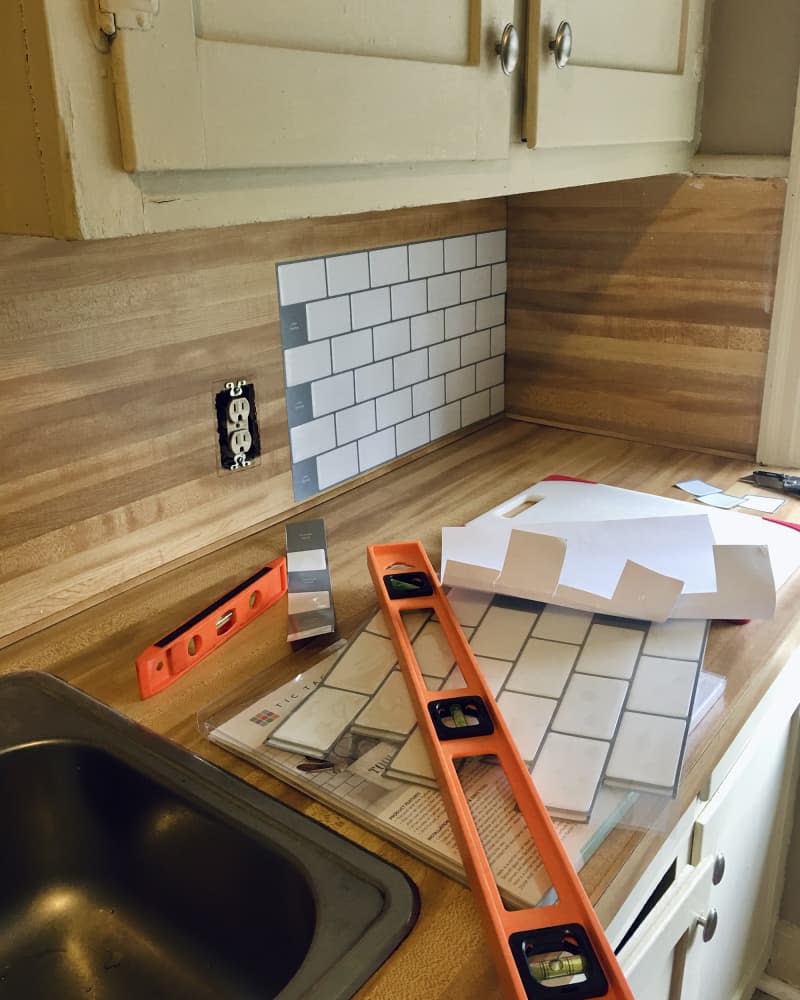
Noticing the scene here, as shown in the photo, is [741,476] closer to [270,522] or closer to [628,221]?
[628,221]

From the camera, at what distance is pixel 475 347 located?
1.72m

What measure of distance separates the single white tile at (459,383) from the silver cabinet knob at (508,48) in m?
0.73

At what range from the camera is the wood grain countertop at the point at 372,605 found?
0.66 meters

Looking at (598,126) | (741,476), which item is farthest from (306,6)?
(741,476)

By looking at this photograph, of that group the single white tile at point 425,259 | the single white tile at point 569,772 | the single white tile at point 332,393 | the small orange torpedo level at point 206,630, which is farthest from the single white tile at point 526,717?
the single white tile at point 425,259

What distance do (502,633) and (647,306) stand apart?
0.87m

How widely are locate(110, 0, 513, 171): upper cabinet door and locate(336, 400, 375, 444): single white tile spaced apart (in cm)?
55

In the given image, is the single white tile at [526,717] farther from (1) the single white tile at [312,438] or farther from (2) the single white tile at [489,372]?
(2) the single white tile at [489,372]

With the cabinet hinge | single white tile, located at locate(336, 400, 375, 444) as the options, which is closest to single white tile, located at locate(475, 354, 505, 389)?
single white tile, located at locate(336, 400, 375, 444)

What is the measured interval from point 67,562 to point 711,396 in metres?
1.13

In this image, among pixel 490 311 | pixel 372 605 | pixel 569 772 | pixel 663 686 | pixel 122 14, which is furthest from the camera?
pixel 490 311

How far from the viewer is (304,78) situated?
2.52 ft

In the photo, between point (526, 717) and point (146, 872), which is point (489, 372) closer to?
point (526, 717)

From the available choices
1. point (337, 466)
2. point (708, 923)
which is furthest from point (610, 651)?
point (337, 466)
